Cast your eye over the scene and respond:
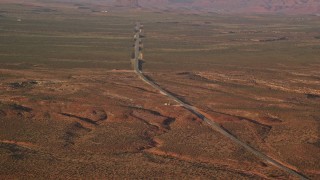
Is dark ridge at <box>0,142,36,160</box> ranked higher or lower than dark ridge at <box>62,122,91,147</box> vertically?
higher

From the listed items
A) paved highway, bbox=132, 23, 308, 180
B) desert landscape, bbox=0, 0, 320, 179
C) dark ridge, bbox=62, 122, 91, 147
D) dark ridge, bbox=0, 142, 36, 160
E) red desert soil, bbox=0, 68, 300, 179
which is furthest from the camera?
dark ridge, bbox=62, 122, 91, 147

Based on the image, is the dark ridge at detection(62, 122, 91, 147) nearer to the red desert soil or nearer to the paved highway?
the red desert soil

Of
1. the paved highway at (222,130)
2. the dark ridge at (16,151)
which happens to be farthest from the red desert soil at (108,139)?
the paved highway at (222,130)

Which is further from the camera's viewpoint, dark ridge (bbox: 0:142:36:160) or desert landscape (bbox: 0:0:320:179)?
dark ridge (bbox: 0:142:36:160)

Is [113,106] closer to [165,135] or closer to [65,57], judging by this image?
[165,135]

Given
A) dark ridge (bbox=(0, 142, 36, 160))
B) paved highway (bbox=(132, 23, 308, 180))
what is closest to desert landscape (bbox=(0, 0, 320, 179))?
dark ridge (bbox=(0, 142, 36, 160))

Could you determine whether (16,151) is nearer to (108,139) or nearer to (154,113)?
(108,139)

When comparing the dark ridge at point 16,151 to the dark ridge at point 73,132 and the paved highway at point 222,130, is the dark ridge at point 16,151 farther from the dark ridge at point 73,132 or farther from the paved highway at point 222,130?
the paved highway at point 222,130

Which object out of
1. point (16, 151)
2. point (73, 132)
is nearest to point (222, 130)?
point (73, 132)
